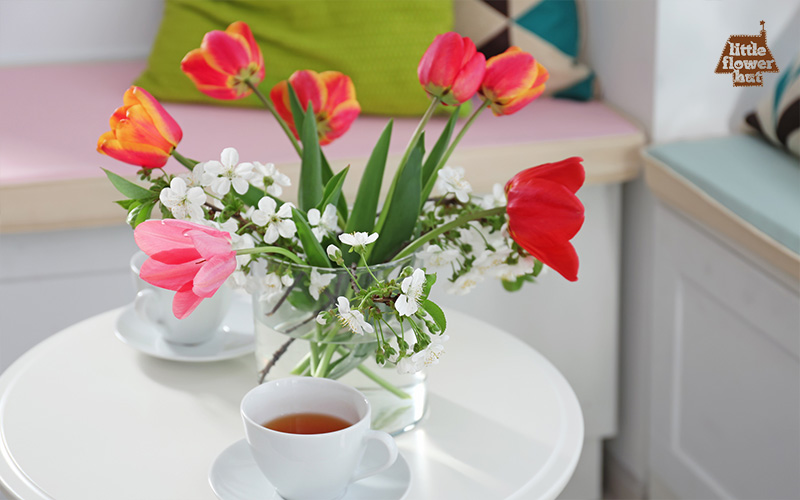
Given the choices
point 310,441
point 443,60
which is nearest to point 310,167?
point 443,60

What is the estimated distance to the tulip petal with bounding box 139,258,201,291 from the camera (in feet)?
2.01

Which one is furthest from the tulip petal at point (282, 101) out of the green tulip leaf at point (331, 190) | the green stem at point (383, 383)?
the green stem at point (383, 383)

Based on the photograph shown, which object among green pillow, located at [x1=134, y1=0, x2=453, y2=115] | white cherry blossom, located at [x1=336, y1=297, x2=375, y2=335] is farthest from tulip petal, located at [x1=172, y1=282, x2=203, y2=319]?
green pillow, located at [x1=134, y1=0, x2=453, y2=115]

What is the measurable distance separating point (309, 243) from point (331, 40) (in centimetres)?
91

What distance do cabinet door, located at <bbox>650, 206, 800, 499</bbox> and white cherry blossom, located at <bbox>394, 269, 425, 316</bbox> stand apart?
675mm

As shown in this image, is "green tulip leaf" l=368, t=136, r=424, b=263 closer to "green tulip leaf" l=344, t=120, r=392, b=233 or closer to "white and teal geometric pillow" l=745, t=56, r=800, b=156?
"green tulip leaf" l=344, t=120, r=392, b=233

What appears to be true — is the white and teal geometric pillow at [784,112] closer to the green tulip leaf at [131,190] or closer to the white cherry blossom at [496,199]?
the white cherry blossom at [496,199]

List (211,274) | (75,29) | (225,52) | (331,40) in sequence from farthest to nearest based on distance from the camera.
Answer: (75,29) < (331,40) < (225,52) < (211,274)

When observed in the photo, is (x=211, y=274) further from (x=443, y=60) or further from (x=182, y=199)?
(x=443, y=60)

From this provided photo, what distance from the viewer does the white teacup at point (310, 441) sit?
2.21 feet

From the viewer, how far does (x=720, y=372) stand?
53.4 inches

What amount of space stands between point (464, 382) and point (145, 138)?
0.41 metres

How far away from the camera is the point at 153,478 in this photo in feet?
2.58

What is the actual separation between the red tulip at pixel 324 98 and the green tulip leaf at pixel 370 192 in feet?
0.18
